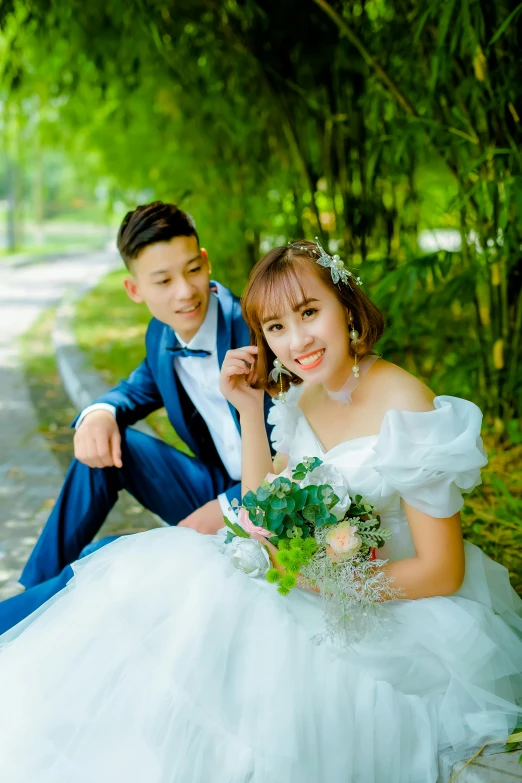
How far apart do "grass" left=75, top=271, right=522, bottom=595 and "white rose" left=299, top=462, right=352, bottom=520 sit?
1081 mm

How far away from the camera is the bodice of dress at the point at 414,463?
5.71 feet

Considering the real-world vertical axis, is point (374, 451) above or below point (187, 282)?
below

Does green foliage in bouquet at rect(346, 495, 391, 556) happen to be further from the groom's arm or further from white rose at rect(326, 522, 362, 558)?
the groom's arm

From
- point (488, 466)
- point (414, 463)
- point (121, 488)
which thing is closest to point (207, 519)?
point (121, 488)

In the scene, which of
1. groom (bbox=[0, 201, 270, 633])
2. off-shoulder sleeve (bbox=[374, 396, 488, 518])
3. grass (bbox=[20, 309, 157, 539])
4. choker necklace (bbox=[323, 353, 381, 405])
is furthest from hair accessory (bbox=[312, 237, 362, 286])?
grass (bbox=[20, 309, 157, 539])

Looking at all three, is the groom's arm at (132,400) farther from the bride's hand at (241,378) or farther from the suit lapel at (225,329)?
the bride's hand at (241,378)

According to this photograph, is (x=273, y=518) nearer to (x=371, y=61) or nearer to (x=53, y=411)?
(x=371, y=61)

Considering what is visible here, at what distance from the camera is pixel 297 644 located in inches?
65.6

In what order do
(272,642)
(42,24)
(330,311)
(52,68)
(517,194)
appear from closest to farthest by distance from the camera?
(272,642), (330,311), (517,194), (42,24), (52,68)

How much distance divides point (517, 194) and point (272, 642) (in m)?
1.84

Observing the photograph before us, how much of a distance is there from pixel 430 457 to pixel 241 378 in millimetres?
632

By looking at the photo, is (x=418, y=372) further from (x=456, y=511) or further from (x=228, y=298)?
(x=456, y=511)

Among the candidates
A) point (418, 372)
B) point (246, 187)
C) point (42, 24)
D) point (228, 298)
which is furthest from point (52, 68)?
point (228, 298)

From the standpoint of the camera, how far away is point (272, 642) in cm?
165
